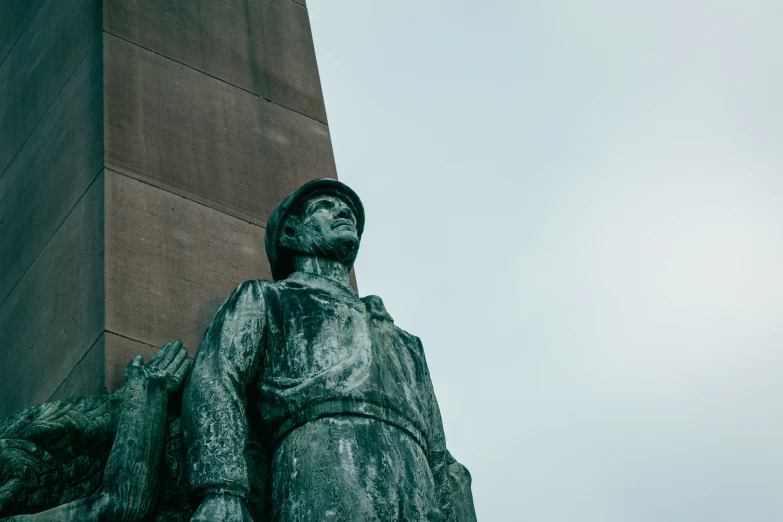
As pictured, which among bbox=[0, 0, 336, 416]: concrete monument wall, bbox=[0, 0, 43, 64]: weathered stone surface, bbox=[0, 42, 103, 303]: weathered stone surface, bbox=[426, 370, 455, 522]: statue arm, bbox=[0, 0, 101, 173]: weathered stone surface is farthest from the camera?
bbox=[0, 0, 43, 64]: weathered stone surface

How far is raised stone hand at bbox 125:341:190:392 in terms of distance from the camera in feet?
26.9

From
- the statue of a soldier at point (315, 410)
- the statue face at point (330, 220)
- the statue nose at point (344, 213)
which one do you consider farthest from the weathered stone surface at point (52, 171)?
the statue of a soldier at point (315, 410)

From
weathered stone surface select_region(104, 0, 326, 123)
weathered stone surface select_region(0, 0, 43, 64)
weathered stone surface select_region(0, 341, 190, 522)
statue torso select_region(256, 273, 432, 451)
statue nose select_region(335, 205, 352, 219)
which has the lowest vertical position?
weathered stone surface select_region(0, 341, 190, 522)

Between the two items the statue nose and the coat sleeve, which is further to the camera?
the statue nose

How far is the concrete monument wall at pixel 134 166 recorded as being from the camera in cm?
924

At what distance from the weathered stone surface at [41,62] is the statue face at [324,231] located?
2.81 meters

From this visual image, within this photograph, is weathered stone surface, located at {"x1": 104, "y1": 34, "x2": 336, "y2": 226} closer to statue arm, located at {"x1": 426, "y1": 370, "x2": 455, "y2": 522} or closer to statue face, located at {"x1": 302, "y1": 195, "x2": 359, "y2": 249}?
statue face, located at {"x1": 302, "y1": 195, "x2": 359, "y2": 249}

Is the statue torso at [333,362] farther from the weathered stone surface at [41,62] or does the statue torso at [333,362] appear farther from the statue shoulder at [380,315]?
the weathered stone surface at [41,62]

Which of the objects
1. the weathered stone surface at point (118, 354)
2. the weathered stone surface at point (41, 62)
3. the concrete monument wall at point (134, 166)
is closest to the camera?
the weathered stone surface at point (118, 354)

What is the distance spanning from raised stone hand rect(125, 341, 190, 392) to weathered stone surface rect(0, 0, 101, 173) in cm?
322

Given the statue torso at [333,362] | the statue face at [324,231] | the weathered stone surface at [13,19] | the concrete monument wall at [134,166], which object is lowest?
the statue torso at [333,362]

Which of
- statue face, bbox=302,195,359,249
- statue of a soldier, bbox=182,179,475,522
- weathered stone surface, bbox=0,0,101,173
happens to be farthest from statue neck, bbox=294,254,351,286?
weathered stone surface, bbox=0,0,101,173

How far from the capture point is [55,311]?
9.55 metres

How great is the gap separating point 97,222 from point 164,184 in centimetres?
67
